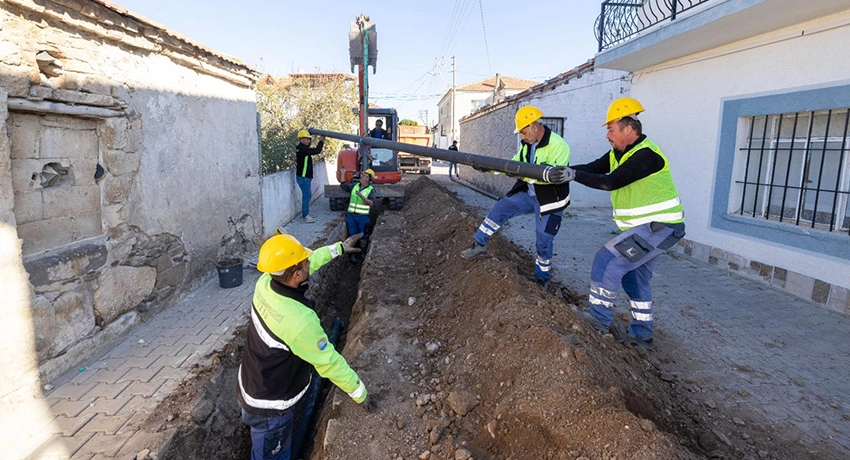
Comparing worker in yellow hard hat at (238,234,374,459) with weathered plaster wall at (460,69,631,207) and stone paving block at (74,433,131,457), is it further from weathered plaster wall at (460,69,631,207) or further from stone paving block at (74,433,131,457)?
weathered plaster wall at (460,69,631,207)

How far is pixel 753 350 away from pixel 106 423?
5.08 metres

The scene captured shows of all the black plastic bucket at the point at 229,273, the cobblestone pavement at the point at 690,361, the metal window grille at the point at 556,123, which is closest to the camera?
the cobblestone pavement at the point at 690,361

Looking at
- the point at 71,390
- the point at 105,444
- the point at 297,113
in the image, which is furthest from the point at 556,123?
the point at 105,444

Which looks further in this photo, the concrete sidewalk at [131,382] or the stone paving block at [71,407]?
the stone paving block at [71,407]

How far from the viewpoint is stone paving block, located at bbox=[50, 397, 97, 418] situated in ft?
10.4

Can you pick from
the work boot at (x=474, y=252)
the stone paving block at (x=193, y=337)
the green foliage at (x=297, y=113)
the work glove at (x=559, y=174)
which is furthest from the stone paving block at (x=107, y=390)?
the green foliage at (x=297, y=113)

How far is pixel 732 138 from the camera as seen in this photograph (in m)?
6.05

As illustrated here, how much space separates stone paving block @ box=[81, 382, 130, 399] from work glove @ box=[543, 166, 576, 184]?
144 inches

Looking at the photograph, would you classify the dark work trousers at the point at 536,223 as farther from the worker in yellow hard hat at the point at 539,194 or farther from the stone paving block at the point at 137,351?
the stone paving block at the point at 137,351

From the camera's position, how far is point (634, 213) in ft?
11.6

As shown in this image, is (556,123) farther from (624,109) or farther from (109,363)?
(109,363)

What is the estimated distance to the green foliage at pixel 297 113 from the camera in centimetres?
1162

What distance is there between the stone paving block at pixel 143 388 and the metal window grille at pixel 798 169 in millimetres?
6806

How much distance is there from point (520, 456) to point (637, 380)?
1.05 m
